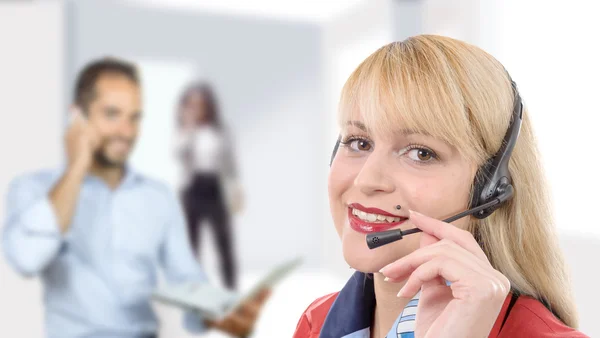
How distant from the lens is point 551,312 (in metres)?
0.99

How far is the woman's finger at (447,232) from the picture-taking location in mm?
876

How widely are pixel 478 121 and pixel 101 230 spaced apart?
7.67 feet

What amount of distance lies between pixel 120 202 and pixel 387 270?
2333 mm

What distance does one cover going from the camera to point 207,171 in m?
3.22

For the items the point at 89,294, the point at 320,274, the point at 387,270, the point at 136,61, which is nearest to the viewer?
the point at 387,270

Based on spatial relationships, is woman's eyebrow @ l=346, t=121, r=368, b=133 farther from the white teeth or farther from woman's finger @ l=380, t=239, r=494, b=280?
woman's finger @ l=380, t=239, r=494, b=280

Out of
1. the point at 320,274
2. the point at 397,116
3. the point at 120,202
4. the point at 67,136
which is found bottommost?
the point at 320,274

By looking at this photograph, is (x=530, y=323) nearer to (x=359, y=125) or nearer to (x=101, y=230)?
(x=359, y=125)

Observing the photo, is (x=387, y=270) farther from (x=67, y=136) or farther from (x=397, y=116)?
(x=67, y=136)

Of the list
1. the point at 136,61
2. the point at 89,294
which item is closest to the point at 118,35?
the point at 136,61

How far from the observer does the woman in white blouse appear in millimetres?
3176

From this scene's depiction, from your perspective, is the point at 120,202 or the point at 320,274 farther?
the point at 320,274

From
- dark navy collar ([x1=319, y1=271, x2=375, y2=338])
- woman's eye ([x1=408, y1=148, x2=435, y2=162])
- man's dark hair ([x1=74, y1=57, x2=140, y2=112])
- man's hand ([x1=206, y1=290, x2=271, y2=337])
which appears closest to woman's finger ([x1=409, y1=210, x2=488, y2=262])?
woman's eye ([x1=408, y1=148, x2=435, y2=162])

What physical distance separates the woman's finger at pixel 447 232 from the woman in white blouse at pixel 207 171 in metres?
2.35
